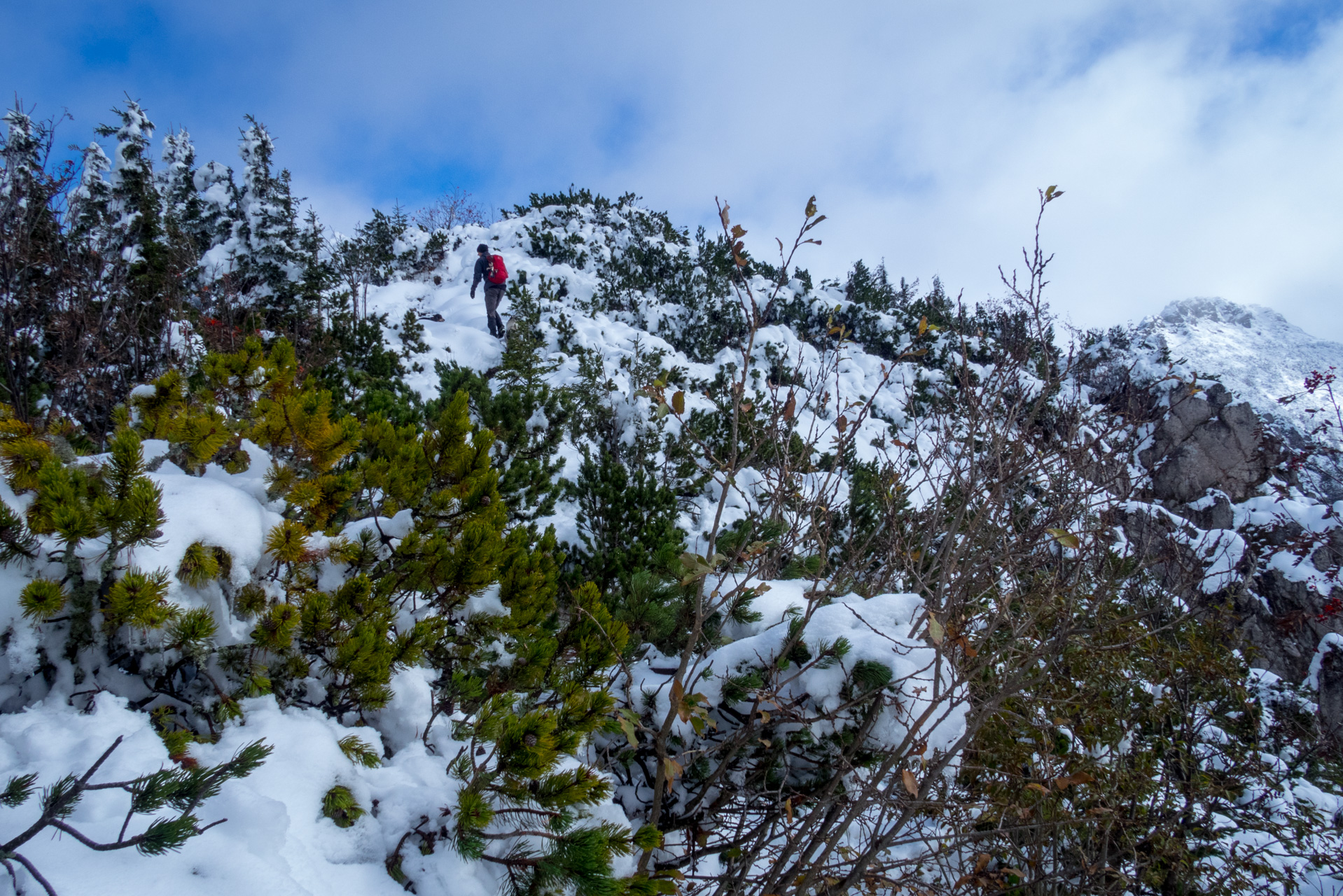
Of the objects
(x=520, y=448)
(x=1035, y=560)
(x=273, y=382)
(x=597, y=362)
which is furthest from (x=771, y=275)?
(x=273, y=382)

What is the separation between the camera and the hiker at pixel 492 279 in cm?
1105

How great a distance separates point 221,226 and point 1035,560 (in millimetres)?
20301

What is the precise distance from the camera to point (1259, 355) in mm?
44438

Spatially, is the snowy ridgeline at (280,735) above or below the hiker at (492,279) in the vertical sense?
below

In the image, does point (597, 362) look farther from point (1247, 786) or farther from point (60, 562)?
point (1247, 786)

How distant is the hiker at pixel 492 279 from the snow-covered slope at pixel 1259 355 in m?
15.0

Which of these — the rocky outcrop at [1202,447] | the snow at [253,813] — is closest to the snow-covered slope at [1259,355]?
the rocky outcrop at [1202,447]

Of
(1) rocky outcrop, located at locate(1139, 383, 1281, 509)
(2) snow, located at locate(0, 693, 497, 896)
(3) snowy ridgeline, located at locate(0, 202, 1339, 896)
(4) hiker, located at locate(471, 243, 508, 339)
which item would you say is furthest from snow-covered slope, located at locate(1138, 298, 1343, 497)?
(2) snow, located at locate(0, 693, 497, 896)

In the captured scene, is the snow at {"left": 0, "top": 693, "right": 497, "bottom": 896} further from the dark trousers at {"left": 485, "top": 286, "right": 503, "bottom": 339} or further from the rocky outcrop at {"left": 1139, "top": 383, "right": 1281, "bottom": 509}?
the rocky outcrop at {"left": 1139, "top": 383, "right": 1281, "bottom": 509}

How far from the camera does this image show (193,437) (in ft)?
6.93

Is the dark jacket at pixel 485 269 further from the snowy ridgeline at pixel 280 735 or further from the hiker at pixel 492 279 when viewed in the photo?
the snowy ridgeline at pixel 280 735

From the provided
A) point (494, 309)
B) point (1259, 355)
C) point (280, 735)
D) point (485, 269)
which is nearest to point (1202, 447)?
point (494, 309)

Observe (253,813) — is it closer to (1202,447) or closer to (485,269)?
(485,269)

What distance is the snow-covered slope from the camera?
16.0 metres
